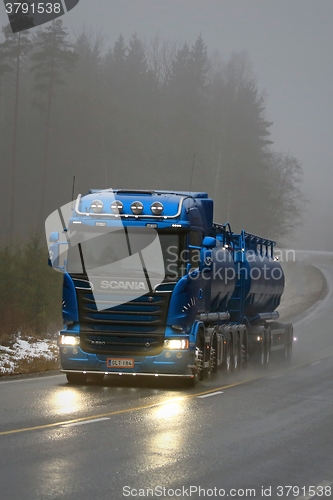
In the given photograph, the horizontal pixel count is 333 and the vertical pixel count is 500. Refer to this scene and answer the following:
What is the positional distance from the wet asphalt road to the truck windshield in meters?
2.42

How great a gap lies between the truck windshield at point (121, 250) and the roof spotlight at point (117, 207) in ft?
1.50

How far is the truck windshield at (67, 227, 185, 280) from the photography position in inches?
536

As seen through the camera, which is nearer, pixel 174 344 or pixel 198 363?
pixel 174 344

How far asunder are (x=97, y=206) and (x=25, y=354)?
23.6 feet

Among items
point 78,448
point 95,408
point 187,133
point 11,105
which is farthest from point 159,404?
point 11,105

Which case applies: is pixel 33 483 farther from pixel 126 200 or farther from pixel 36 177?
pixel 36 177

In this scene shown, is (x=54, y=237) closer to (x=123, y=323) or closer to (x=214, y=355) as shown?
(x=123, y=323)

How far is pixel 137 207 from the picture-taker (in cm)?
1407

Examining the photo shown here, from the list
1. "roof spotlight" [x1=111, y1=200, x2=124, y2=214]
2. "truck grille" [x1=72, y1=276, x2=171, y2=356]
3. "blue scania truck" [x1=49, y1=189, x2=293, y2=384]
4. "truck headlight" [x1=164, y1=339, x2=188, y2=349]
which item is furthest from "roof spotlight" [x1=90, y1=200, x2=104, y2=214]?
"truck headlight" [x1=164, y1=339, x2=188, y2=349]

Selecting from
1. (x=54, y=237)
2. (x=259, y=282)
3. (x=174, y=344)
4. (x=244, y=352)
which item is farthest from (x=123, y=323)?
(x=259, y=282)

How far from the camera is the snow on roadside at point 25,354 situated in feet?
56.8

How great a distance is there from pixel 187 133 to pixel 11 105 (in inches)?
740

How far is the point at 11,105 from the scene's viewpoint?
72.4 m

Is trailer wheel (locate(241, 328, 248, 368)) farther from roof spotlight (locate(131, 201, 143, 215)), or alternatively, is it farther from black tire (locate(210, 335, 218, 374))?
roof spotlight (locate(131, 201, 143, 215))
